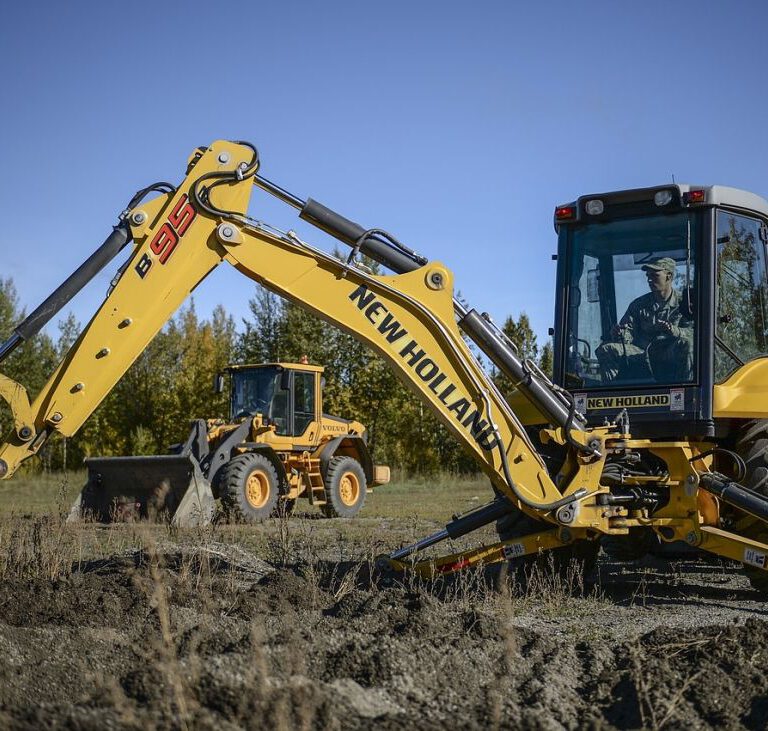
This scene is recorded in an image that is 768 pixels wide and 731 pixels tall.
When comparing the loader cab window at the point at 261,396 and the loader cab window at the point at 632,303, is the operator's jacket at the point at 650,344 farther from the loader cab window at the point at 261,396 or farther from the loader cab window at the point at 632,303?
the loader cab window at the point at 261,396

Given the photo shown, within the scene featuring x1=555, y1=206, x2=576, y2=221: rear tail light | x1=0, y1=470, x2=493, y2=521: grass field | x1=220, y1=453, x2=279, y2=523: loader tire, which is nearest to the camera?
x1=555, y1=206, x2=576, y2=221: rear tail light

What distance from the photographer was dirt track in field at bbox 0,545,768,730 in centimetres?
426

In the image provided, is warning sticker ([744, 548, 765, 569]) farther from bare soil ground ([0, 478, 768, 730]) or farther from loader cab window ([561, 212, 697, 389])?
loader cab window ([561, 212, 697, 389])

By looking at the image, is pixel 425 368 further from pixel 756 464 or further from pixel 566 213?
pixel 756 464

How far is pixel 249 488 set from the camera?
51.3 feet

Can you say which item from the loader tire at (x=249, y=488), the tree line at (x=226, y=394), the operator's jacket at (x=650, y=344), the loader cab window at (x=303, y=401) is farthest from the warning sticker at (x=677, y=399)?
the tree line at (x=226, y=394)

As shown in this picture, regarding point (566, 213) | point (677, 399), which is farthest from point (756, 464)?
point (566, 213)

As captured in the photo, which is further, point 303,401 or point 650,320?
point 303,401

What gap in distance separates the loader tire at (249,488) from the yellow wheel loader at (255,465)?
0.02 metres

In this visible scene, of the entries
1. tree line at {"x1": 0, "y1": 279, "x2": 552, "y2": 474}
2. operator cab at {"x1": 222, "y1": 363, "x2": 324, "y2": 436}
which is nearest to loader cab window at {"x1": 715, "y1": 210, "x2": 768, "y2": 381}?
operator cab at {"x1": 222, "y1": 363, "x2": 324, "y2": 436}

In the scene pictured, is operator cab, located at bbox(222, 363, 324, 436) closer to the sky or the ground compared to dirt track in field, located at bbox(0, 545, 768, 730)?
closer to the sky

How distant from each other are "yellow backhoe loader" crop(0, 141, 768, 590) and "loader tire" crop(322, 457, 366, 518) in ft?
31.3

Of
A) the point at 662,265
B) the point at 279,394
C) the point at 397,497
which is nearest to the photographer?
the point at 662,265

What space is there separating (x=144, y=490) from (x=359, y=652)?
33.8ft
